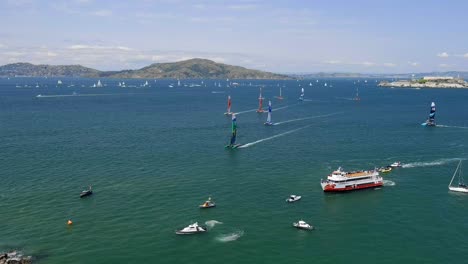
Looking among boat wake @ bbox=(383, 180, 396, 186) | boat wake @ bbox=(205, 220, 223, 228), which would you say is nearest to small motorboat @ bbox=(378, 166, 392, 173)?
boat wake @ bbox=(383, 180, 396, 186)

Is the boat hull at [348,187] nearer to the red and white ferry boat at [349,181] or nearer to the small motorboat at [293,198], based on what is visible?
the red and white ferry boat at [349,181]

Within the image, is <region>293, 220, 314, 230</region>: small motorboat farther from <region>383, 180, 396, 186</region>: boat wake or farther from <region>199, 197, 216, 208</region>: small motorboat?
<region>383, 180, 396, 186</region>: boat wake

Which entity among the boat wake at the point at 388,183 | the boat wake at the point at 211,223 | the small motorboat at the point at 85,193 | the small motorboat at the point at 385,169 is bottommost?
the boat wake at the point at 211,223

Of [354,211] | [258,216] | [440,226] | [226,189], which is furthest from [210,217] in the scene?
[440,226]

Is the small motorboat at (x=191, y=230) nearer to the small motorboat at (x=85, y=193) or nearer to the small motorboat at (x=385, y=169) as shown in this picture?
the small motorboat at (x=85, y=193)

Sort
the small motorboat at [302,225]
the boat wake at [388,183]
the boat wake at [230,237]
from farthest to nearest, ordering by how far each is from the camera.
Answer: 1. the boat wake at [388,183]
2. the small motorboat at [302,225]
3. the boat wake at [230,237]

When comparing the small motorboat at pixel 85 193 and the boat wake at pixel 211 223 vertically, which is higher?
the small motorboat at pixel 85 193

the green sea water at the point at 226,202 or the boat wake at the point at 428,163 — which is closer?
the green sea water at the point at 226,202

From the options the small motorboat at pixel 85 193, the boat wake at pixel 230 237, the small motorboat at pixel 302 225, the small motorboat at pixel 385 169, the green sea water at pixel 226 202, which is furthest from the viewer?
the small motorboat at pixel 385 169

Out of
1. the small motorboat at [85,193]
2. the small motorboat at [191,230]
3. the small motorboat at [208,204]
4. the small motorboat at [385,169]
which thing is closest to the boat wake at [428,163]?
the small motorboat at [385,169]
